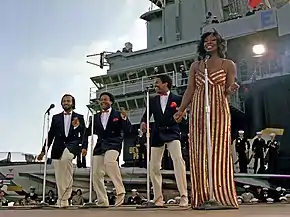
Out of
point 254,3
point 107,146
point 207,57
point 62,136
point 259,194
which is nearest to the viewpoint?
point 207,57

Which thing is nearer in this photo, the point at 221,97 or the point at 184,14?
the point at 221,97

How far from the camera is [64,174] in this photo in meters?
5.62

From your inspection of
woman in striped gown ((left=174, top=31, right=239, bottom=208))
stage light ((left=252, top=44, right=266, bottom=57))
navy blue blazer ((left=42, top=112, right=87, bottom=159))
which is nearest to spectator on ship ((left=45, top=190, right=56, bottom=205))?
navy blue blazer ((left=42, top=112, right=87, bottom=159))

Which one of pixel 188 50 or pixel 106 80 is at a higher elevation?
pixel 188 50

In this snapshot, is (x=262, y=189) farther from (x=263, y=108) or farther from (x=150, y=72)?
(x=150, y=72)

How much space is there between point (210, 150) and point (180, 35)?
2521cm

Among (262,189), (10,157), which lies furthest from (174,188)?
(10,157)

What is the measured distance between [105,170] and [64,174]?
0.56 metres

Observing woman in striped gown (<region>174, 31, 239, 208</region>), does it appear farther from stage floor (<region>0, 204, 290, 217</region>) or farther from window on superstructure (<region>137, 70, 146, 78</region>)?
window on superstructure (<region>137, 70, 146, 78</region>)

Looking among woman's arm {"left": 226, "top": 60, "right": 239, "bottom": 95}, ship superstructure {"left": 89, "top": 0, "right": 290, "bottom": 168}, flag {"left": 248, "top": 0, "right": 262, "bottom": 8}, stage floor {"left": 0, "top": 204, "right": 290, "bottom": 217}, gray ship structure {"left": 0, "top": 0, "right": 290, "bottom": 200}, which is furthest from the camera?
flag {"left": 248, "top": 0, "right": 262, "bottom": 8}

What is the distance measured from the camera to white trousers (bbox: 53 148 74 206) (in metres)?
5.55

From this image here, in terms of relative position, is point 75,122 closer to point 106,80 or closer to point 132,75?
point 132,75

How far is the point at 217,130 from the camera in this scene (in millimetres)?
3736

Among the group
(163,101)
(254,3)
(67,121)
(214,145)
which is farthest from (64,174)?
(254,3)
